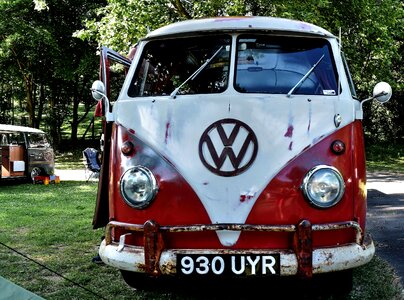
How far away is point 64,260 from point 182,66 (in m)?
2.43

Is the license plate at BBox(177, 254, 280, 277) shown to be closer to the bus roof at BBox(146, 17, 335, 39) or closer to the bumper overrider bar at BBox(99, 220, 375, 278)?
the bumper overrider bar at BBox(99, 220, 375, 278)

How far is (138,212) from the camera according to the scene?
11.5 ft

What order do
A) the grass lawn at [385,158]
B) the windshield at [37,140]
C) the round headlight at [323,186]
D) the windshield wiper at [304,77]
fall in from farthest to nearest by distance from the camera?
the grass lawn at [385,158] < the windshield at [37,140] < the windshield wiper at [304,77] < the round headlight at [323,186]

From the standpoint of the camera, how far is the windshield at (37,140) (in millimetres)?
14484

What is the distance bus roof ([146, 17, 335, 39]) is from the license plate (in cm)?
180

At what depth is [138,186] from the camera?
348 cm

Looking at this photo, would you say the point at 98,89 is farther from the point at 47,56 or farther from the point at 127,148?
the point at 47,56

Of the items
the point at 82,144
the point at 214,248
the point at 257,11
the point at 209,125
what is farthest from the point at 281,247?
the point at 82,144

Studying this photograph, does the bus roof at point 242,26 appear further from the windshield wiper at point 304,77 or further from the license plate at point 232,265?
the license plate at point 232,265

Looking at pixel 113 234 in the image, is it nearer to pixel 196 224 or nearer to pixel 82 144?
pixel 196 224

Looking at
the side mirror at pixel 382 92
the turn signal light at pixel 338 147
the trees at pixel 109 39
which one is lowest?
the turn signal light at pixel 338 147

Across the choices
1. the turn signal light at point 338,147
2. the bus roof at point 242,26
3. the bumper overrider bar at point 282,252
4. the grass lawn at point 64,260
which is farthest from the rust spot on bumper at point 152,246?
the bus roof at point 242,26

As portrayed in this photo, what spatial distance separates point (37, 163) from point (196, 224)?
467 inches

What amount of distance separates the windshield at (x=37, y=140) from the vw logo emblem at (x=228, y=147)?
39.2 ft
